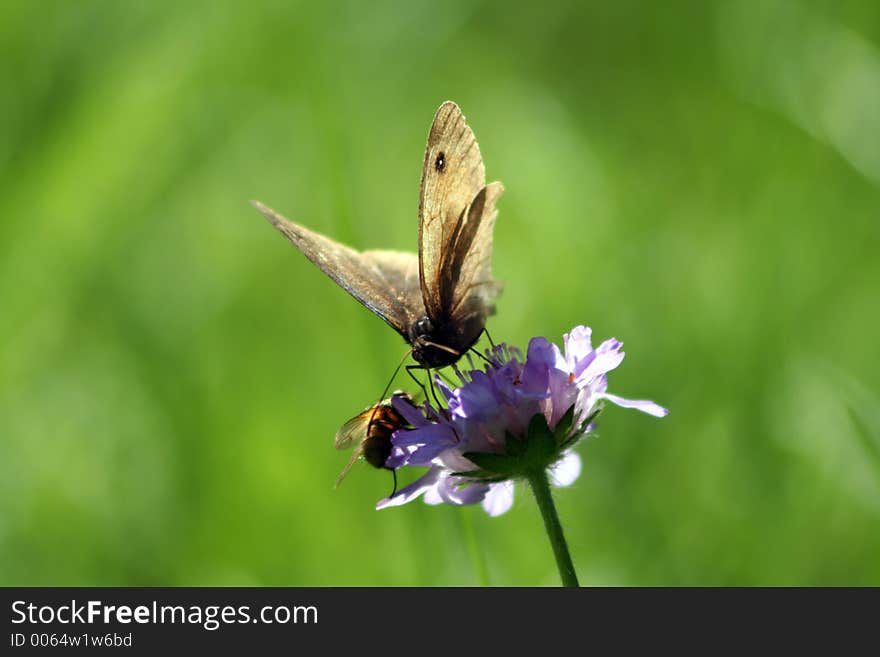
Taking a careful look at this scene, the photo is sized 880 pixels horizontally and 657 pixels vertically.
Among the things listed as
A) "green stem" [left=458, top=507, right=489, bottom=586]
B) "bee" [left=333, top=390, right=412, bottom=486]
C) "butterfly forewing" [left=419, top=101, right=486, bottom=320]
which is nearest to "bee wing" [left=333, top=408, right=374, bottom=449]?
"bee" [left=333, top=390, right=412, bottom=486]

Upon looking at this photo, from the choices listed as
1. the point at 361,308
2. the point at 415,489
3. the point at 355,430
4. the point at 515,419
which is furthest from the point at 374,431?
the point at 361,308

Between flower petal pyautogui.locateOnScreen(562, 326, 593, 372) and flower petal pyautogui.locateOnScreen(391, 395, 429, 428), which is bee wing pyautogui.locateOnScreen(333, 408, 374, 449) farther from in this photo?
flower petal pyautogui.locateOnScreen(562, 326, 593, 372)

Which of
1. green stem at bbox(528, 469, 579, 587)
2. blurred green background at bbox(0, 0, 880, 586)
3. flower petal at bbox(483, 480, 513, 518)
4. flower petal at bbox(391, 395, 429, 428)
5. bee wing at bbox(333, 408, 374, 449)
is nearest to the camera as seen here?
green stem at bbox(528, 469, 579, 587)

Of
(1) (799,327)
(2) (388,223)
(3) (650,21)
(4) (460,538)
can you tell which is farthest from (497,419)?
(3) (650,21)

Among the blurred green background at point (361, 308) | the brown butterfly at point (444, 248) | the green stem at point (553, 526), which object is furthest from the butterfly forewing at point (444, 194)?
the blurred green background at point (361, 308)

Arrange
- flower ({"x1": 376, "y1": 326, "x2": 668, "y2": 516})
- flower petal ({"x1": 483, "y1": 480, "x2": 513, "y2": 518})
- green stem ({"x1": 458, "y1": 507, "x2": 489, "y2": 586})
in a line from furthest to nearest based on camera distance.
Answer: green stem ({"x1": 458, "y1": 507, "x2": 489, "y2": 586})
flower petal ({"x1": 483, "y1": 480, "x2": 513, "y2": 518})
flower ({"x1": 376, "y1": 326, "x2": 668, "y2": 516})

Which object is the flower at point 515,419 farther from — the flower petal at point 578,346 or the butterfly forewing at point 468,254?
the butterfly forewing at point 468,254

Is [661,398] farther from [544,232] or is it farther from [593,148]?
[593,148]
